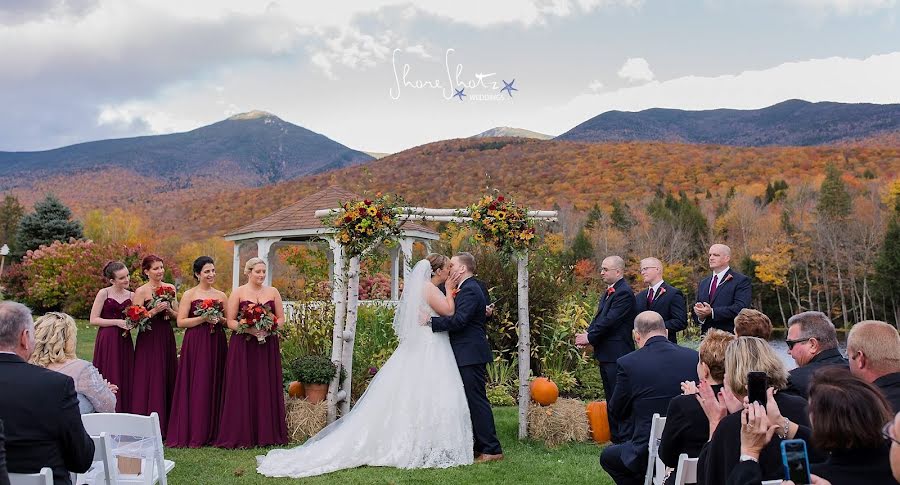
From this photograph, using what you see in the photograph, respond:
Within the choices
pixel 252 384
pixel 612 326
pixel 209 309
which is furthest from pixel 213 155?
pixel 612 326

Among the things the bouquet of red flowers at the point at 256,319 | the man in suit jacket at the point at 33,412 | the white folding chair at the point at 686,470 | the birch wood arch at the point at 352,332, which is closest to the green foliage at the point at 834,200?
the birch wood arch at the point at 352,332

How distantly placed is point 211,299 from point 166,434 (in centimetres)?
149

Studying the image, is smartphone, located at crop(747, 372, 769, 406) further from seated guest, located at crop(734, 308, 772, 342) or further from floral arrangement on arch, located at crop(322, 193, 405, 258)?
floral arrangement on arch, located at crop(322, 193, 405, 258)

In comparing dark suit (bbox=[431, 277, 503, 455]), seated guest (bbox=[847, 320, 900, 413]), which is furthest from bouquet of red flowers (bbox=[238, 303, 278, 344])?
seated guest (bbox=[847, 320, 900, 413])

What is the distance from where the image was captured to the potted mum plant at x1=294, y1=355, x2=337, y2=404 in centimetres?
795

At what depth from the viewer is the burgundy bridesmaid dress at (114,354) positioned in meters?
7.45

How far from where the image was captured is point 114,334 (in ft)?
24.5

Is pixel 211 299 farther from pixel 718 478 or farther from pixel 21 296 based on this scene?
pixel 21 296

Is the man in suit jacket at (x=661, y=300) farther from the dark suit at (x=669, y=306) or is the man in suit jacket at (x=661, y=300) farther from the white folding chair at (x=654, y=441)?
the white folding chair at (x=654, y=441)

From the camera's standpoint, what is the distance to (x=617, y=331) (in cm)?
732

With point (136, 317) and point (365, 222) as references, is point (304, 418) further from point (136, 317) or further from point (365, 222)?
point (365, 222)

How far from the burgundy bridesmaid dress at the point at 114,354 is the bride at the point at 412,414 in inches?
74.3

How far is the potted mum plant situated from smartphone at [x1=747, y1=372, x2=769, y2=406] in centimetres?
574

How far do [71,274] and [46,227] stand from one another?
973cm
